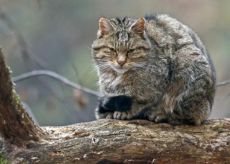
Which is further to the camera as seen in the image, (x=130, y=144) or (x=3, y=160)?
(x=130, y=144)

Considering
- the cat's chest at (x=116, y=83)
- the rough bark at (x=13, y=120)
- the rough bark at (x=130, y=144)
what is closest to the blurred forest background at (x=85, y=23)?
the cat's chest at (x=116, y=83)

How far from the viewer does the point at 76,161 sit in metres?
4.84

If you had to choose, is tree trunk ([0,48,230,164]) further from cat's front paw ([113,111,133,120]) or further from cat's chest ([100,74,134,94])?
cat's chest ([100,74,134,94])

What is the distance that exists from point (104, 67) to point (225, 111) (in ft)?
A: 18.8

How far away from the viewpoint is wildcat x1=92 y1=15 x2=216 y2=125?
17.3ft

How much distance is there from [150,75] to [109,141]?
633mm

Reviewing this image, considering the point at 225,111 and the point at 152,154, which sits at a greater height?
the point at 225,111

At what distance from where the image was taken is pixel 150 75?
208 inches

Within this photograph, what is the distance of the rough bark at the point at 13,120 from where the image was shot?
4.47 m

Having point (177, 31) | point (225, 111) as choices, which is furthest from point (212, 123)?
point (225, 111)

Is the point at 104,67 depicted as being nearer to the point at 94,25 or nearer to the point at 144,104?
the point at 144,104

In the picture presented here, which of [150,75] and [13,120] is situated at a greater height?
[150,75]

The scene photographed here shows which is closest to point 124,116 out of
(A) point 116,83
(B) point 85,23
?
(A) point 116,83

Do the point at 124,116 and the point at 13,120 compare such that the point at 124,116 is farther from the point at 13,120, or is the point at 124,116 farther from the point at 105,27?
the point at 13,120
